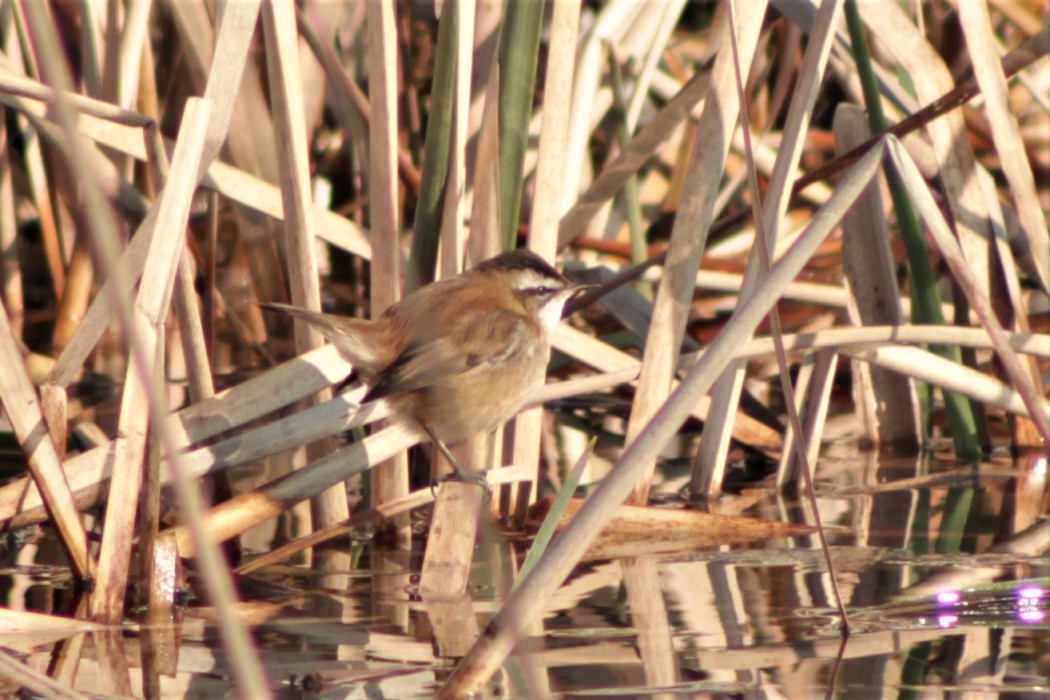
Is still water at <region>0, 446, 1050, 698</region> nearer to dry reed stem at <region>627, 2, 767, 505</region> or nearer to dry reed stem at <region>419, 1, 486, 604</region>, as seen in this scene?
dry reed stem at <region>419, 1, 486, 604</region>

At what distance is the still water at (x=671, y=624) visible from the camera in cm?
283

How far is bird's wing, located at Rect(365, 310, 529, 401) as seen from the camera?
3797 mm

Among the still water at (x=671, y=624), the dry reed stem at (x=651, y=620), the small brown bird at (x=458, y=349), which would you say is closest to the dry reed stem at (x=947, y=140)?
the still water at (x=671, y=624)

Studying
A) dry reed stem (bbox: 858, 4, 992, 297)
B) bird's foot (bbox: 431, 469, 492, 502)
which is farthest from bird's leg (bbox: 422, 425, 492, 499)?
dry reed stem (bbox: 858, 4, 992, 297)

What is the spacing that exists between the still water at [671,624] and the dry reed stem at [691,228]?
50 centimetres

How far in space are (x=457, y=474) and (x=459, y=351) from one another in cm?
45

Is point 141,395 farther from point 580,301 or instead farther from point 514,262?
point 580,301

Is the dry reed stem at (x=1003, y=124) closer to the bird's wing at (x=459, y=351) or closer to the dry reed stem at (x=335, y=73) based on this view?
the bird's wing at (x=459, y=351)

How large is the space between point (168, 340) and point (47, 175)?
2.89ft

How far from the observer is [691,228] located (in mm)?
4066

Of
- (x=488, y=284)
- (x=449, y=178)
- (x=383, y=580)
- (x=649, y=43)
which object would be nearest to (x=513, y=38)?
(x=449, y=178)

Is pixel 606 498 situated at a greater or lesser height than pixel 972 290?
lesser

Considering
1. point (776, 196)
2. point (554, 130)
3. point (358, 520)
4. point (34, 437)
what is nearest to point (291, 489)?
point (358, 520)

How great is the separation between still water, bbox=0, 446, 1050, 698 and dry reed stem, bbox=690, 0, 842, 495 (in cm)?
29
